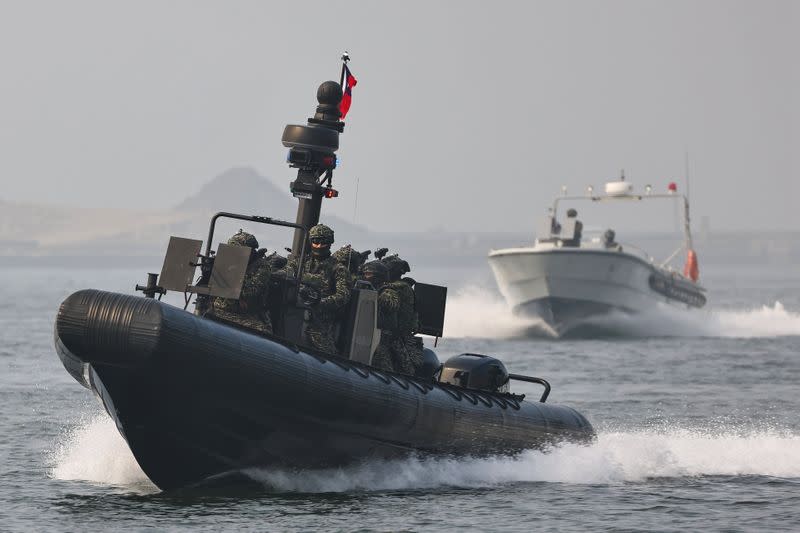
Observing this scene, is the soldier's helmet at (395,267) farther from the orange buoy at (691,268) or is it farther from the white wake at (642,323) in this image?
the orange buoy at (691,268)

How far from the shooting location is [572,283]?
42.2 metres

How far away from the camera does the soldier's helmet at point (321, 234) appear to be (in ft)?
51.9

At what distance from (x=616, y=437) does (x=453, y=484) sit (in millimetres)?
3392

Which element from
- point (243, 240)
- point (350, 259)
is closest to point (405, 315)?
point (350, 259)

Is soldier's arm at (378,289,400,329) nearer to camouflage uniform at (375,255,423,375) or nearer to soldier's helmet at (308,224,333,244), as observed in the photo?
camouflage uniform at (375,255,423,375)

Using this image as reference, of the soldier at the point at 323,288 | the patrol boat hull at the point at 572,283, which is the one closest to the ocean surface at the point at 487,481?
the soldier at the point at 323,288

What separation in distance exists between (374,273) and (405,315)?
59 cm

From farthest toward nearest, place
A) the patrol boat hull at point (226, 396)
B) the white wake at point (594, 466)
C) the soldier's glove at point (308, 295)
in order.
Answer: the white wake at point (594, 466)
the soldier's glove at point (308, 295)
the patrol boat hull at point (226, 396)

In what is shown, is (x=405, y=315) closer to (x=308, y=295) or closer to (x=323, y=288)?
(x=323, y=288)

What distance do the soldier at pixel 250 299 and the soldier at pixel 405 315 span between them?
196 centimetres

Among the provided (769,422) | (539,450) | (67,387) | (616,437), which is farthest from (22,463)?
(769,422)

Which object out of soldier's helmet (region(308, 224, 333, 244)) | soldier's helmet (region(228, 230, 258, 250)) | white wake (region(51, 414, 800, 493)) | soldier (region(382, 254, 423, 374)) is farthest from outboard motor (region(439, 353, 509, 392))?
soldier's helmet (region(228, 230, 258, 250))

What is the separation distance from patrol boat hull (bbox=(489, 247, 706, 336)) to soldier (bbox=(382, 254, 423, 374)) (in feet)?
80.3

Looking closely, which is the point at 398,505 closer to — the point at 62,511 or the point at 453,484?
the point at 453,484
